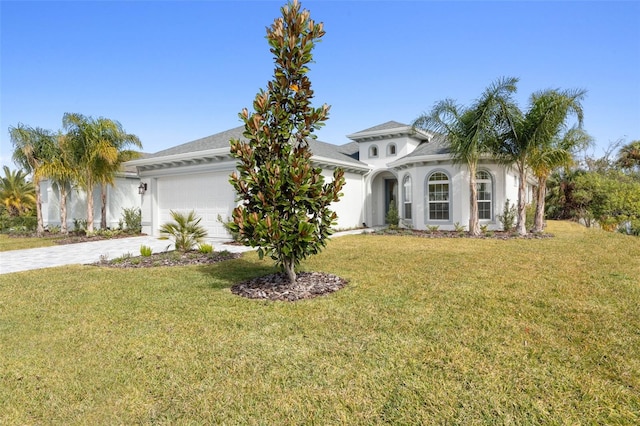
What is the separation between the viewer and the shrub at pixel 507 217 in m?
15.5

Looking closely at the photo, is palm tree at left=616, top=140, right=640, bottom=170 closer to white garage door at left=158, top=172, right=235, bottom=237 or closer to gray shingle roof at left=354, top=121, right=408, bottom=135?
gray shingle roof at left=354, top=121, right=408, bottom=135

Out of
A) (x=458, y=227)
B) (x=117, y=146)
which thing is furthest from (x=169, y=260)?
(x=458, y=227)

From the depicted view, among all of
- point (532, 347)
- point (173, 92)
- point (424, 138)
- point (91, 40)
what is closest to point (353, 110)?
point (424, 138)

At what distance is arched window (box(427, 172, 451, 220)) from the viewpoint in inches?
633

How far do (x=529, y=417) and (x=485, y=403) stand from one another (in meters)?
0.30

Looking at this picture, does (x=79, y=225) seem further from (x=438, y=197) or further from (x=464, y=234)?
(x=464, y=234)

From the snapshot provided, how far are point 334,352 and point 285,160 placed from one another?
330cm

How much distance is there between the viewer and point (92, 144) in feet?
51.2

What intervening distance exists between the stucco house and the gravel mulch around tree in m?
7.95

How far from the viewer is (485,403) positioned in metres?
2.73

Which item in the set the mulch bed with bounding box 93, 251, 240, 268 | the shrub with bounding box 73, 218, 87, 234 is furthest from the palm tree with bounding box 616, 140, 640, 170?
the shrub with bounding box 73, 218, 87, 234

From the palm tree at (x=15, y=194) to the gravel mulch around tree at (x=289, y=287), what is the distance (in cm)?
2839

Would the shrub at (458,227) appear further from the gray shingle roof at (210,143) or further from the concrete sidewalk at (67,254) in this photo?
the gray shingle roof at (210,143)

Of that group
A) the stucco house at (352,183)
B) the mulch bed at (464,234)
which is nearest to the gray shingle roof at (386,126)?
the stucco house at (352,183)
